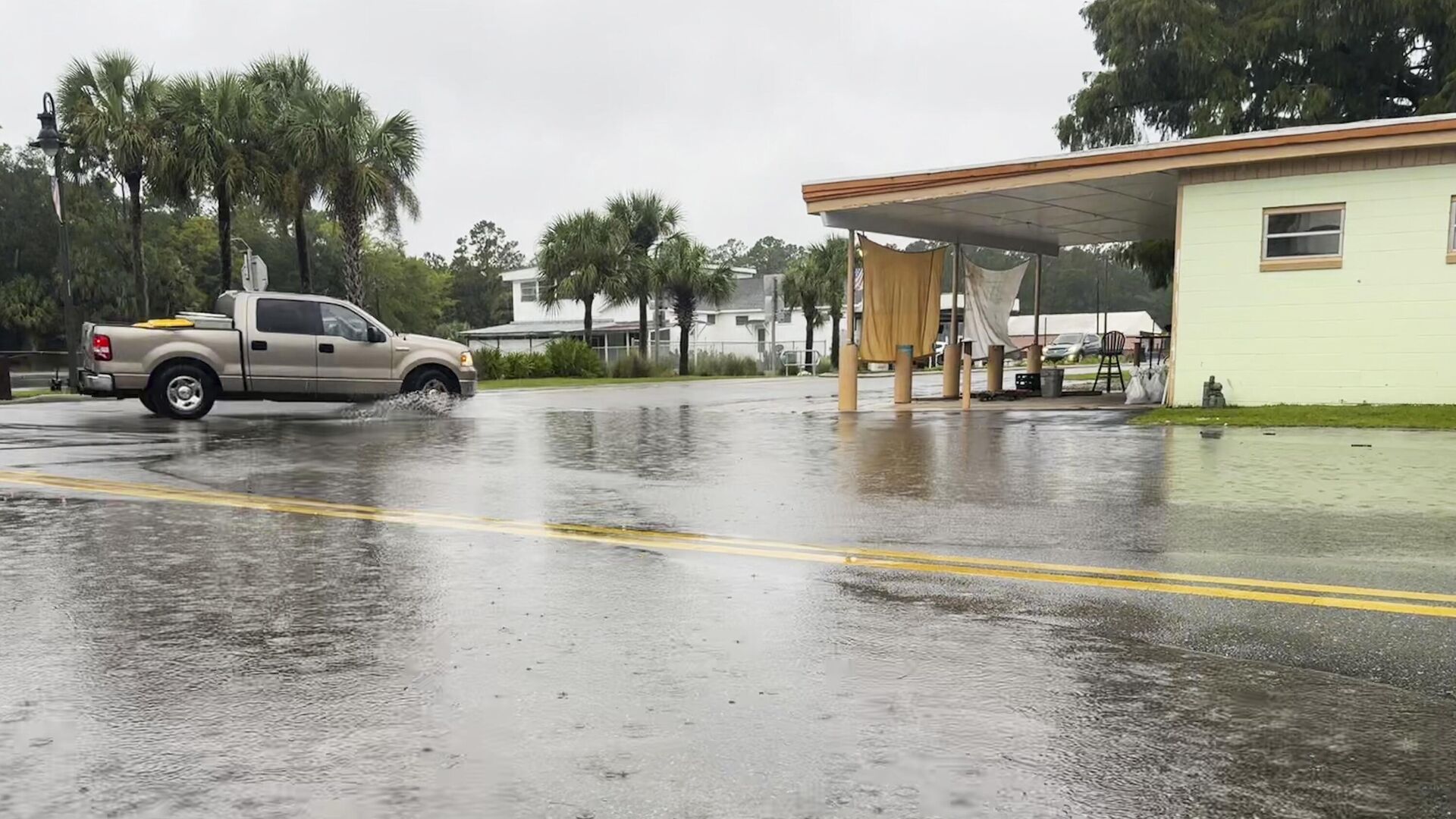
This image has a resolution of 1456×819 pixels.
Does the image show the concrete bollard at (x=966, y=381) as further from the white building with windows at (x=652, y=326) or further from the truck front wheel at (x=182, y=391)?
the white building with windows at (x=652, y=326)

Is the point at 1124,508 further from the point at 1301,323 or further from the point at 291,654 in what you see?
the point at 1301,323

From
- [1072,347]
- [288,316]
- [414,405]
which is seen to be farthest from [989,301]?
[1072,347]

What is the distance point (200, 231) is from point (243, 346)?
2154 inches

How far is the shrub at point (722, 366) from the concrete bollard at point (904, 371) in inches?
1018

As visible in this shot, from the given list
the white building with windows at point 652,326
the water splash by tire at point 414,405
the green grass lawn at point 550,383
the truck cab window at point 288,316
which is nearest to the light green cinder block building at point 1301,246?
the water splash by tire at point 414,405

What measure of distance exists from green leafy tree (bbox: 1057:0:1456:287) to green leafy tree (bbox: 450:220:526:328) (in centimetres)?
5560

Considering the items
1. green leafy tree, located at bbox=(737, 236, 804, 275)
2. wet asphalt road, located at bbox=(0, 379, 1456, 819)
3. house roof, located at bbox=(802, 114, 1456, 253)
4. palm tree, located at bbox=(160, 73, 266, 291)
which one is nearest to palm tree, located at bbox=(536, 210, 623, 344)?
palm tree, located at bbox=(160, 73, 266, 291)

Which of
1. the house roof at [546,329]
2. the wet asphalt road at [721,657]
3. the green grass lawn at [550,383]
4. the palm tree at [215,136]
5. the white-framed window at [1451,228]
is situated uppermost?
the palm tree at [215,136]

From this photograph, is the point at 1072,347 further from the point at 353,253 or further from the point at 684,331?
the point at 353,253

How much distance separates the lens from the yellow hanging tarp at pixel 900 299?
2086cm

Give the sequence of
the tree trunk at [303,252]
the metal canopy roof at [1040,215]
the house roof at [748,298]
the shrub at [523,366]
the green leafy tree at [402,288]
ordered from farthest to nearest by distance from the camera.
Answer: the green leafy tree at [402,288]
the house roof at [748,298]
the shrub at [523,366]
the tree trunk at [303,252]
the metal canopy roof at [1040,215]

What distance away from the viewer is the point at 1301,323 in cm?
1609

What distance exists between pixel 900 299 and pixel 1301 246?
7.01 metres

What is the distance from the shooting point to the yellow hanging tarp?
68.4 feet
